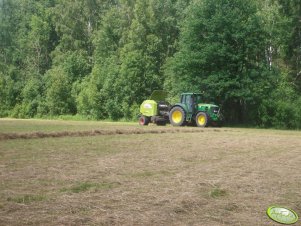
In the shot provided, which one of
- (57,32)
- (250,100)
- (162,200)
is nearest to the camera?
(162,200)

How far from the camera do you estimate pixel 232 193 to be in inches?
258

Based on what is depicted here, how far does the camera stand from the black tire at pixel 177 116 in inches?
944

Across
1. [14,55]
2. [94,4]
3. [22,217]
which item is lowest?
[22,217]

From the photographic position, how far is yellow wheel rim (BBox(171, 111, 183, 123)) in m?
24.3

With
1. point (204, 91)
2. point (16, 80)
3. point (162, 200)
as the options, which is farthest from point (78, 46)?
point (162, 200)

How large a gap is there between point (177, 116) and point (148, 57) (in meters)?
17.5

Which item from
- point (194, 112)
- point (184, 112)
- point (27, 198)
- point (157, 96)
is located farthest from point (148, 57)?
point (27, 198)

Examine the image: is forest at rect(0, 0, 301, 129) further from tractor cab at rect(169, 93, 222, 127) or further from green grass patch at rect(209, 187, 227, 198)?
green grass patch at rect(209, 187, 227, 198)

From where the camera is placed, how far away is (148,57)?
41.0 m

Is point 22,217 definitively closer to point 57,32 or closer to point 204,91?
point 204,91

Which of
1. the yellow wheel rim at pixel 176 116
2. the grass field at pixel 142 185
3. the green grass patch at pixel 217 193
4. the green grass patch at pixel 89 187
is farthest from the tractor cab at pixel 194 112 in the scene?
the green grass patch at pixel 89 187

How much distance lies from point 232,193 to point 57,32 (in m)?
52.0

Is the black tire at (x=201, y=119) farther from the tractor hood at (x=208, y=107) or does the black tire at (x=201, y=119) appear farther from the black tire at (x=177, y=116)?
the black tire at (x=177, y=116)

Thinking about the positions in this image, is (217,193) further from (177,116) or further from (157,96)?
(157,96)
